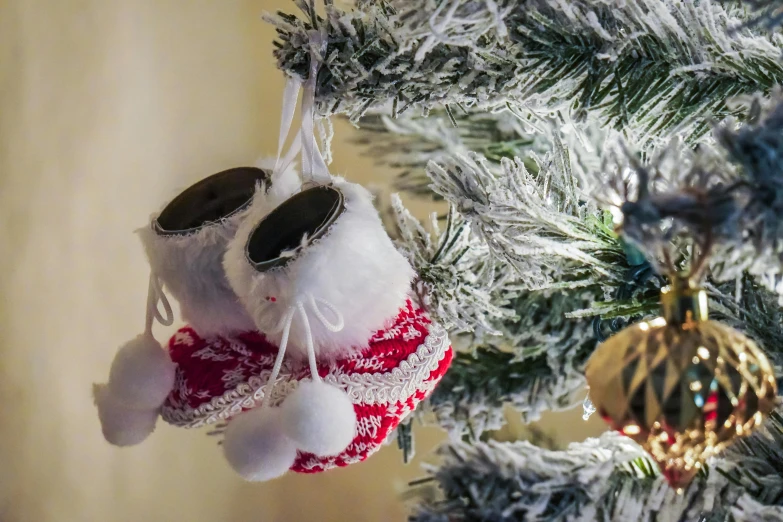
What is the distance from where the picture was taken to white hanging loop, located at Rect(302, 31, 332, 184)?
366mm

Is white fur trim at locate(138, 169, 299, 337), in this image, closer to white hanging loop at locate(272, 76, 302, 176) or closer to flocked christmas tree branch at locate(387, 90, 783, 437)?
white hanging loop at locate(272, 76, 302, 176)

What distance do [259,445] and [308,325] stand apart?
8 cm

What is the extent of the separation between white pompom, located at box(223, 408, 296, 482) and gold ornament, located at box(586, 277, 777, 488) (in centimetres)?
21

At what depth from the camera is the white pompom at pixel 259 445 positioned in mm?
390

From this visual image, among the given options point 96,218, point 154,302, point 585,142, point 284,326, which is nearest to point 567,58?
point 585,142

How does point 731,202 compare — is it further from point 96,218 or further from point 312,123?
point 96,218

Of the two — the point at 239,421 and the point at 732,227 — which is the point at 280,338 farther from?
the point at 732,227

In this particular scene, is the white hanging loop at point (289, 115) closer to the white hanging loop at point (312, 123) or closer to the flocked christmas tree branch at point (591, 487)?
the white hanging loop at point (312, 123)

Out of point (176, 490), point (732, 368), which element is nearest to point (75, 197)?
point (176, 490)

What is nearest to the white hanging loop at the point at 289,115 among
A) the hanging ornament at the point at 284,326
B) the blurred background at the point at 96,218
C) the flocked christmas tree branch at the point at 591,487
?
the hanging ornament at the point at 284,326

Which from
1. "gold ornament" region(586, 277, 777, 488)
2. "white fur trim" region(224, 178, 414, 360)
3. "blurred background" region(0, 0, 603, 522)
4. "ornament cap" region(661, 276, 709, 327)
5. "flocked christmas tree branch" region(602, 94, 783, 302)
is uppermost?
"flocked christmas tree branch" region(602, 94, 783, 302)

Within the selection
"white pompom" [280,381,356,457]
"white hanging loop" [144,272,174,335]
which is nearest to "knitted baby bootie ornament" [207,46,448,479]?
"white pompom" [280,381,356,457]

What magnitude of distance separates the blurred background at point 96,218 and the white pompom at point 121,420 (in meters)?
0.17

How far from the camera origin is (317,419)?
1.23ft
